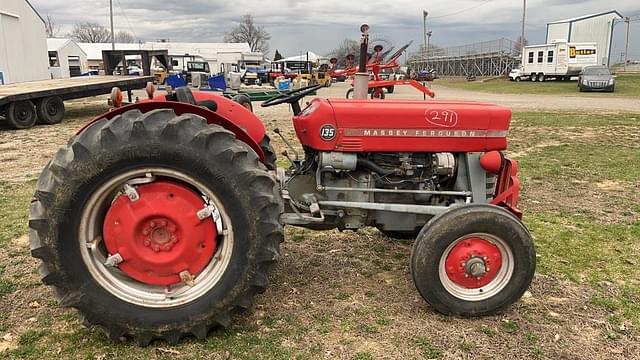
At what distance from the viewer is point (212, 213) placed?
267 cm

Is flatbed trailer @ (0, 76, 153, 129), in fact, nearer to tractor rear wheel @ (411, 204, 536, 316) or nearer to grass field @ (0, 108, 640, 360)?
grass field @ (0, 108, 640, 360)

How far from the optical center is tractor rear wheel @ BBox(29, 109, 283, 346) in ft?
8.09

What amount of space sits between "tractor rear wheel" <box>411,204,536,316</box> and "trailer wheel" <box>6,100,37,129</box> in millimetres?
11856

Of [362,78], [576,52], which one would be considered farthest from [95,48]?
[362,78]

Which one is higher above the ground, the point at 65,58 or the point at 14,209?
the point at 65,58

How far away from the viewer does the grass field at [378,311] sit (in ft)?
8.85

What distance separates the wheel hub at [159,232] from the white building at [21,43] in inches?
890

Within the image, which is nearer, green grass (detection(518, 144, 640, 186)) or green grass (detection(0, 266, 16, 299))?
green grass (detection(0, 266, 16, 299))

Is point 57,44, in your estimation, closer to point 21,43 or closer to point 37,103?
point 21,43

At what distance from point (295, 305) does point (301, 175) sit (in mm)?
878

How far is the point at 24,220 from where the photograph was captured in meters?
4.96

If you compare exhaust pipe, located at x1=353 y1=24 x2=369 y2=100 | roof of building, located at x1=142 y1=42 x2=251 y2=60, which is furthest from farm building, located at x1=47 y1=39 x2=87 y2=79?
exhaust pipe, located at x1=353 y1=24 x2=369 y2=100

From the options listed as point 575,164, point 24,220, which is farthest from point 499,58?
point 24,220

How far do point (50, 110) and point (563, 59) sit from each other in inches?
1333
